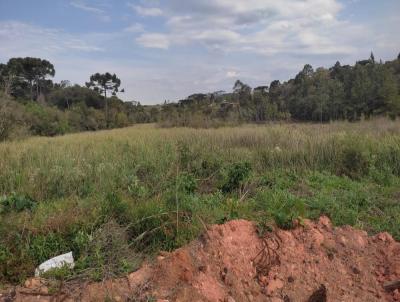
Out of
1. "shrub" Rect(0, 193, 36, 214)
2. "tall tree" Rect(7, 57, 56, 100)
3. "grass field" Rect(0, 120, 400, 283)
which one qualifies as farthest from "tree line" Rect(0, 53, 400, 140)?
"shrub" Rect(0, 193, 36, 214)

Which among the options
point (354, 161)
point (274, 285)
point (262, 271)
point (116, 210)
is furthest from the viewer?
point (354, 161)

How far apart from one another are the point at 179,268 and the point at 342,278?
1.57 meters

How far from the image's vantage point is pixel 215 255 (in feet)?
12.6

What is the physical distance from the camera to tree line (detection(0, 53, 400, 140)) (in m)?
20.6

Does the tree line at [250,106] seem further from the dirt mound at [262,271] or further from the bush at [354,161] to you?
the dirt mound at [262,271]

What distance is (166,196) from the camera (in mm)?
4738

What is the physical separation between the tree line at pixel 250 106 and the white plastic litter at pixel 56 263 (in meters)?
13.6

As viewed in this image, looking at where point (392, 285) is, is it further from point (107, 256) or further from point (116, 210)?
point (116, 210)

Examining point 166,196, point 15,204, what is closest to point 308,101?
point 166,196

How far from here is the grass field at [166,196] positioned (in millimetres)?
3893

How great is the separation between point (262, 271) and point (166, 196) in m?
1.41

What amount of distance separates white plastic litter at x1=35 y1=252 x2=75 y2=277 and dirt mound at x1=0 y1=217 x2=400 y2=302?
0.45 ft

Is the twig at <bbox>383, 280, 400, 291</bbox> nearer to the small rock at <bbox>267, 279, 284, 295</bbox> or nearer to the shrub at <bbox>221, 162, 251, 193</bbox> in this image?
the small rock at <bbox>267, 279, 284, 295</bbox>

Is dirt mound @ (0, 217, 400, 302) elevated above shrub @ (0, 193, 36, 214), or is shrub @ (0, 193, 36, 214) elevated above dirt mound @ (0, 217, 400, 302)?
shrub @ (0, 193, 36, 214)
